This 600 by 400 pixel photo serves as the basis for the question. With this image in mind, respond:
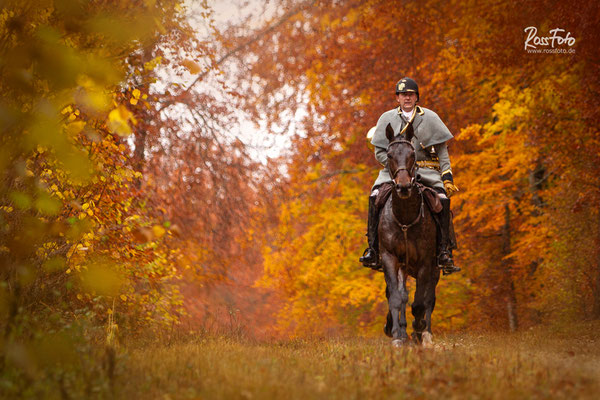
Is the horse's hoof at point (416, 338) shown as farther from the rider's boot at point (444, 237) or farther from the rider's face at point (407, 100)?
the rider's face at point (407, 100)

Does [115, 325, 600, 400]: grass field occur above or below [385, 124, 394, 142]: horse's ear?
below

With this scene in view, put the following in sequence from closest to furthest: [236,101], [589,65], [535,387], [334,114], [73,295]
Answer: [535,387]
[73,295]
[589,65]
[236,101]
[334,114]

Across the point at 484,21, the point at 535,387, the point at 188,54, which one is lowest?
the point at 535,387

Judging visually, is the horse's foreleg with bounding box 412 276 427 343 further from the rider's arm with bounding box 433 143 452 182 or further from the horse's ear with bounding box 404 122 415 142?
the horse's ear with bounding box 404 122 415 142

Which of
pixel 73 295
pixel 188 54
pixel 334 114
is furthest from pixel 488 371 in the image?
pixel 334 114

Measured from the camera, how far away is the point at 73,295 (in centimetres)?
871

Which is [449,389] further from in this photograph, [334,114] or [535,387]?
[334,114]

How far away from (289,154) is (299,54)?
3.65 metres

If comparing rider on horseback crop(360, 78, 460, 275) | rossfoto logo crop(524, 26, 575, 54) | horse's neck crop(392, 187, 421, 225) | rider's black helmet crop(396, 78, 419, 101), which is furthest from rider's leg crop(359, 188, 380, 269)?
rossfoto logo crop(524, 26, 575, 54)

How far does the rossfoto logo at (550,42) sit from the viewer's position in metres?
12.4

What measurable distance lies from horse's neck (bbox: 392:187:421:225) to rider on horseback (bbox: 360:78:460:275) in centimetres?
58

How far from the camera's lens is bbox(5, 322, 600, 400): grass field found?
4.41 meters

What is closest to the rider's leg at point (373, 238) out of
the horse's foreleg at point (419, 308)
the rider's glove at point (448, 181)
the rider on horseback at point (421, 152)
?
the rider on horseback at point (421, 152)

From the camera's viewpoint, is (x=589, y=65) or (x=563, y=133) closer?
(x=589, y=65)
